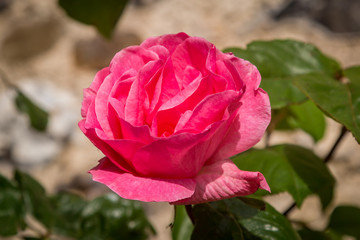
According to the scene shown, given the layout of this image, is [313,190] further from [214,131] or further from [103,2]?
[103,2]

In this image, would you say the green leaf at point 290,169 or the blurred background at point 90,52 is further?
the blurred background at point 90,52

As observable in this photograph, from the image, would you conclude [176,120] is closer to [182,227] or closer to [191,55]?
→ [191,55]

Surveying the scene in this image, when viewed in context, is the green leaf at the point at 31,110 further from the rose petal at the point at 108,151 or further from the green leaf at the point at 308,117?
the rose petal at the point at 108,151

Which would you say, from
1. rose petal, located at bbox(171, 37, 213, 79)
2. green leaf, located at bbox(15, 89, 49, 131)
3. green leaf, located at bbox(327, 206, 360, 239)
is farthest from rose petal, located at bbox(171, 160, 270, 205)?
green leaf, located at bbox(15, 89, 49, 131)

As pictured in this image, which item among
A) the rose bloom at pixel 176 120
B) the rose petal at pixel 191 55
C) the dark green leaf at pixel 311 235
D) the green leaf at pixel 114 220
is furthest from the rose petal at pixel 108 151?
the green leaf at pixel 114 220

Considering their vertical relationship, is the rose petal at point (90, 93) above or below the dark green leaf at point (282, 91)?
above

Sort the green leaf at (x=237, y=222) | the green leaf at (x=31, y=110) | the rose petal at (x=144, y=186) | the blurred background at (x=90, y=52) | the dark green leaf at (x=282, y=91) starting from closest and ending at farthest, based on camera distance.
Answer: the rose petal at (x=144, y=186) → the green leaf at (x=237, y=222) → the dark green leaf at (x=282, y=91) → the green leaf at (x=31, y=110) → the blurred background at (x=90, y=52)

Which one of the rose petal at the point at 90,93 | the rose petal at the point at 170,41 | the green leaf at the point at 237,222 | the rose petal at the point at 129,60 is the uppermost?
the rose petal at the point at 170,41
